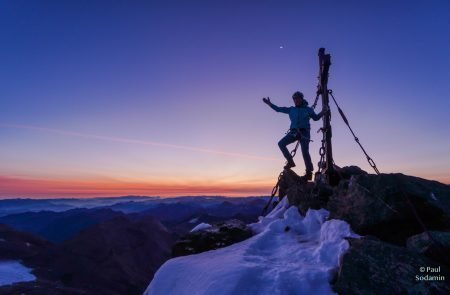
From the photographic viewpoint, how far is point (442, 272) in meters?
6.25

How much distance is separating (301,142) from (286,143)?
714 mm

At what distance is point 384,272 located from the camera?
20.2 ft

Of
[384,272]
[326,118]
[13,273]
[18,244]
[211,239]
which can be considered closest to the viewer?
[384,272]

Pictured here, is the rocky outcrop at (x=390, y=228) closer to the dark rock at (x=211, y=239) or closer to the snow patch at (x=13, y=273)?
the dark rock at (x=211, y=239)

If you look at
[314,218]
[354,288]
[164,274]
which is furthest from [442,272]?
[164,274]

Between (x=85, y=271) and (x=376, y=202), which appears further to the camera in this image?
(x=85, y=271)

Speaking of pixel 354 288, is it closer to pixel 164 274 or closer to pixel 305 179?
pixel 164 274

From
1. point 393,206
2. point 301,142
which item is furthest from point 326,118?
point 393,206

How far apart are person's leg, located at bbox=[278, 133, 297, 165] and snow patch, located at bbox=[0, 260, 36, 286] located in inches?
3656

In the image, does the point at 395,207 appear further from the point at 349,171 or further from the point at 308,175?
the point at 349,171

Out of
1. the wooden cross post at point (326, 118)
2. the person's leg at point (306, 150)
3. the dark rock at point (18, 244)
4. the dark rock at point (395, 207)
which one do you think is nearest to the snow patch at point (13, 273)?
the dark rock at point (18, 244)

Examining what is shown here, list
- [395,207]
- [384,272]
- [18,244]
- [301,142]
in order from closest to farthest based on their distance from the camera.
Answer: [384,272] → [395,207] → [301,142] → [18,244]

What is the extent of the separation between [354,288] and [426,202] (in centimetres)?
421

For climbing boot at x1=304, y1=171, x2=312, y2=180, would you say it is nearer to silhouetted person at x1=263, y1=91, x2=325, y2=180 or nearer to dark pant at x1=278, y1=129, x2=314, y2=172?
dark pant at x1=278, y1=129, x2=314, y2=172
